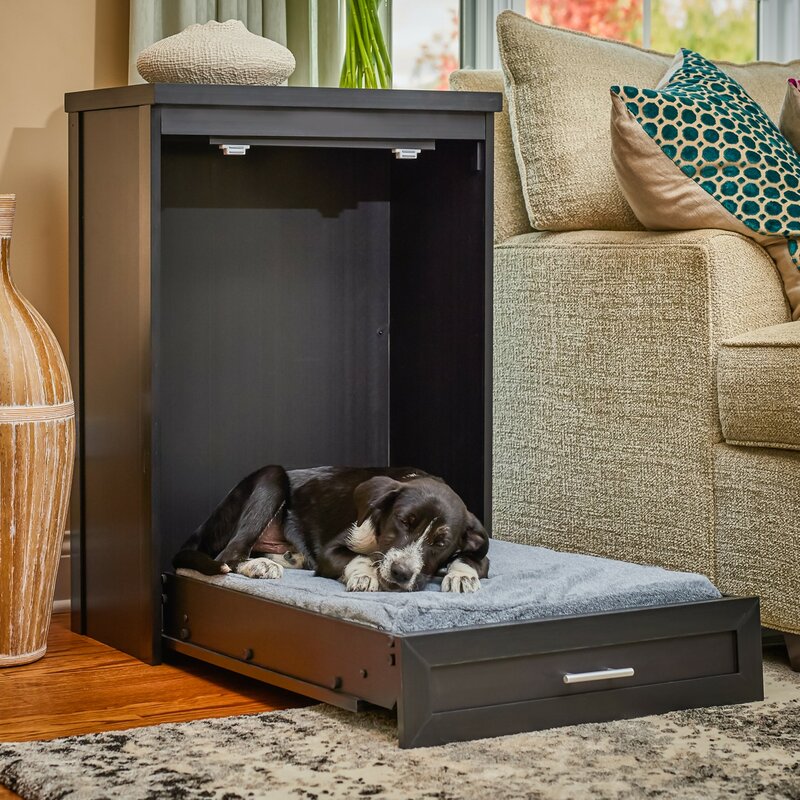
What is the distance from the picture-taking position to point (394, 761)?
1.49m

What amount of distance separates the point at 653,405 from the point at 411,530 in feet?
1.83

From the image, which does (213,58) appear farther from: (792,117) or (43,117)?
(792,117)

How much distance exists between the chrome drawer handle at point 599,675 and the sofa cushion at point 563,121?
966 mm

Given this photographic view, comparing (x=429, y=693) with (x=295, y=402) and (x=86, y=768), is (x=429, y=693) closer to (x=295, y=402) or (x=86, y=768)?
(x=86, y=768)

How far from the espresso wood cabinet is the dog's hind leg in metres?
0.12

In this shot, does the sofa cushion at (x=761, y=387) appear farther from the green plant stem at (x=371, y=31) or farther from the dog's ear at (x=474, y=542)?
the green plant stem at (x=371, y=31)

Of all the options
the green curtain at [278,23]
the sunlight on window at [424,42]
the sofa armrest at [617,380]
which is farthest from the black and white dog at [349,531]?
the sunlight on window at [424,42]

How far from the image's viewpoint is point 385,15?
2916 mm

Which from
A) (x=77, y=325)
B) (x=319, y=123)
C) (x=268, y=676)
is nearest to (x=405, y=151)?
(x=319, y=123)

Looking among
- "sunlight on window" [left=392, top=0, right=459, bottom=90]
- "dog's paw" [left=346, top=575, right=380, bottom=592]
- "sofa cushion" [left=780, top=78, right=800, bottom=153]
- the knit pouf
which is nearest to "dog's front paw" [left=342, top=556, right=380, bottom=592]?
"dog's paw" [left=346, top=575, right=380, bottom=592]

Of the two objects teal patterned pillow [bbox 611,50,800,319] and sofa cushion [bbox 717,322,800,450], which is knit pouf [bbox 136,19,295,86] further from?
sofa cushion [bbox 717,322,800,450]

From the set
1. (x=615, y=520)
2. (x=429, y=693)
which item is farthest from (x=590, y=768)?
(x=615, y=520)

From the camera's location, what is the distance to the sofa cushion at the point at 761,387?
6.24ft

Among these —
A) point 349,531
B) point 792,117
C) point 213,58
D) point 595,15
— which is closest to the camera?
point 349,531
